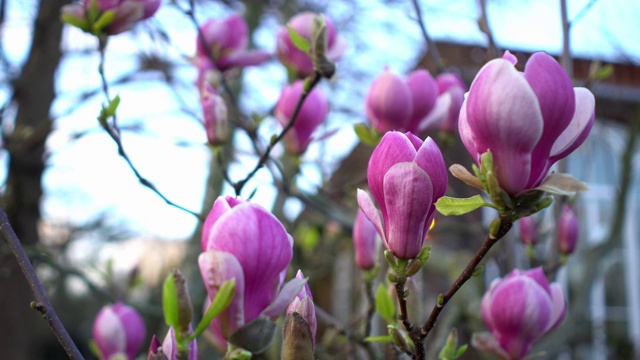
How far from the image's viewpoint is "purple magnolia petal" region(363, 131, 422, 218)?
2.05ft

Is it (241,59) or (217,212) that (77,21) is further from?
(217,212)

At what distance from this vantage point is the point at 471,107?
0.59 meters

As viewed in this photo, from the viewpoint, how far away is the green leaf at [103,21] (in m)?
1.13

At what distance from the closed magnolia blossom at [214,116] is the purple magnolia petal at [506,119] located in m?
0.58

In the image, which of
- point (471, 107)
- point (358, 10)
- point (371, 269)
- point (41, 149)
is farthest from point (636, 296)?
point (471, 107)

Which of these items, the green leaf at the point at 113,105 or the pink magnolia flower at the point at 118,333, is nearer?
the green leaf at the point at 113,105

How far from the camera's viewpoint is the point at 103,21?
1136 millimetres

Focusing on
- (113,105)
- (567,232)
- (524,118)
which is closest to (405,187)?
(524,118)

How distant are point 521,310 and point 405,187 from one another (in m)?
0.32

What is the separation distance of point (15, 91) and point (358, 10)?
2379 millimetres

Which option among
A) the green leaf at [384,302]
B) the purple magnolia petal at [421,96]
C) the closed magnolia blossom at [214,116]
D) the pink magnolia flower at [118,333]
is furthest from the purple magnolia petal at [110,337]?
the purple magnolia petal at [421,96]

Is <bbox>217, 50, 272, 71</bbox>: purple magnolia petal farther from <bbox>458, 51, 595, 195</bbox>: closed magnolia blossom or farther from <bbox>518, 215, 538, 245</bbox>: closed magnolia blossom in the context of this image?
<bbox>458, 51, 595, 195</bbox>: closed magnolia blossom

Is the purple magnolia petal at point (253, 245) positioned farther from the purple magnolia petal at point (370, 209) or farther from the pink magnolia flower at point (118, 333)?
the pink magnolia flower at point (118, 333)

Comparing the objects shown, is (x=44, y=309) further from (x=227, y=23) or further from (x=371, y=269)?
(x=227, y=23)
